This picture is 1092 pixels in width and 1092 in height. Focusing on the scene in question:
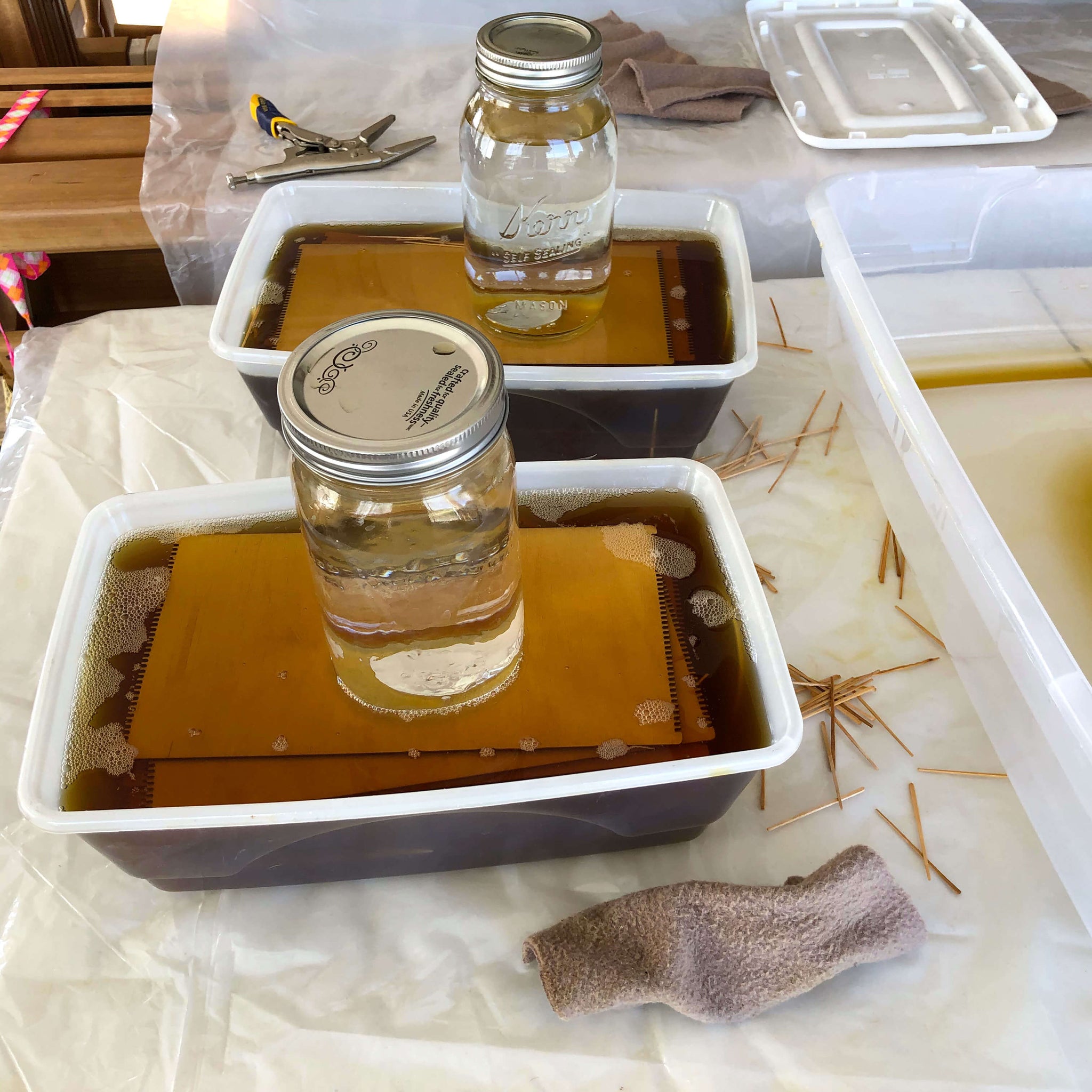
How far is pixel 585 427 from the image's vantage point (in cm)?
61

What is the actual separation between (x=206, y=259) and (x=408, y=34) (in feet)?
1.45

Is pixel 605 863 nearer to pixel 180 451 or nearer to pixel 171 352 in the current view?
pixel 180 451

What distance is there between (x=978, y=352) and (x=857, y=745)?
1.24ft

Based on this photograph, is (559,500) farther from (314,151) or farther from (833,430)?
(314,151)

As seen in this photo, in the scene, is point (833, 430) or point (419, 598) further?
point (833, 430)

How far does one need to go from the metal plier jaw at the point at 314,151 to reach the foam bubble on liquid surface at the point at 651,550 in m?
0.55

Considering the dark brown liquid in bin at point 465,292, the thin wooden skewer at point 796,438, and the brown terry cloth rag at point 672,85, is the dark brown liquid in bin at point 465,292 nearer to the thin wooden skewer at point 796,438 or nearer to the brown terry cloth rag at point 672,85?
the thin wooden skewer at point 796,438

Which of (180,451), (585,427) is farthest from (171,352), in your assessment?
(585,427)

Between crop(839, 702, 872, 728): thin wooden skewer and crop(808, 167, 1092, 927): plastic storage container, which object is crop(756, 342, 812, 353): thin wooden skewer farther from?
crop(839, 702, 872, 728): thin wooden skewer

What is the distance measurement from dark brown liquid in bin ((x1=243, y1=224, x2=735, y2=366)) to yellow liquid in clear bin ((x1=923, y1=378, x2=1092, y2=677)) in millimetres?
194

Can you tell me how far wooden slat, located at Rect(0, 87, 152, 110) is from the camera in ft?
3.32

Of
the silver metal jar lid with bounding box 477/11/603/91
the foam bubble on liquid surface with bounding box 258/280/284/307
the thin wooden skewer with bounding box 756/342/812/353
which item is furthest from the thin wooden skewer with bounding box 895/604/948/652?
the foam bubble on liquid surface with bounding box 258/280/284/307

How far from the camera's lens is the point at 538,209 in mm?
595

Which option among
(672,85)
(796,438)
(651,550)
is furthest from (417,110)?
(651,550)
